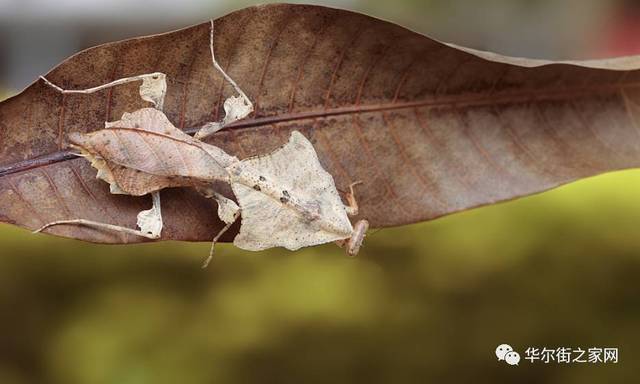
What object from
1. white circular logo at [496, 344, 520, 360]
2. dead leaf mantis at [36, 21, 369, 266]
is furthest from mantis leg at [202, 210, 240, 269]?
white circular logo at [496, 344, 520, 360]

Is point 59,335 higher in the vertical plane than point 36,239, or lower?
lower

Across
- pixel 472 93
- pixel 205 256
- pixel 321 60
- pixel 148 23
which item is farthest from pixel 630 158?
pixel 148 23

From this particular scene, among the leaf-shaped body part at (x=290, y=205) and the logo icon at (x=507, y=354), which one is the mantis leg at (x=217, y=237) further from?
the logo icon at (x=507, y=354)

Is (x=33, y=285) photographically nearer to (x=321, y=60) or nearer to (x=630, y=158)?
(x=321, y=60)

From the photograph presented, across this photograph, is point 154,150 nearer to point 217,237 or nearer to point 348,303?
point 217,237

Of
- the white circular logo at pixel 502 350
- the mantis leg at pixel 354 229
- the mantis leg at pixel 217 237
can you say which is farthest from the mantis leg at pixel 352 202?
the white circular logo at pixel 502 350

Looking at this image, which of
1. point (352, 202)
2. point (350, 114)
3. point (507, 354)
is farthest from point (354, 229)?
point (507, 354)
